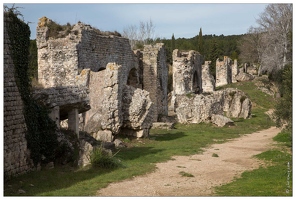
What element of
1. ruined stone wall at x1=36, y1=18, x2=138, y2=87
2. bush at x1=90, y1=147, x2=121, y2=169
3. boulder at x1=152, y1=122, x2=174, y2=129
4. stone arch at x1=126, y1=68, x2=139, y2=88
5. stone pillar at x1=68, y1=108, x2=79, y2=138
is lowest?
boulder at x1=152, y1=122, x2=174, y2=129

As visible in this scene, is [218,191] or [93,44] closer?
[218,191]

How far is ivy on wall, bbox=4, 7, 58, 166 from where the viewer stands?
10.3 meters

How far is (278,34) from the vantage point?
3741cm

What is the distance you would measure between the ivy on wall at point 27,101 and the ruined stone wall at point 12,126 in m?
0.17

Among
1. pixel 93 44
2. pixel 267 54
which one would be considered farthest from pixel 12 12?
pixel 267 54

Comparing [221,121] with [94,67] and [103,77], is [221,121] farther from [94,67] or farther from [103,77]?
[103,77]

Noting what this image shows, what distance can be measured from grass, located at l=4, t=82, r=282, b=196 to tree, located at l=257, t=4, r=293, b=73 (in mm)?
13700

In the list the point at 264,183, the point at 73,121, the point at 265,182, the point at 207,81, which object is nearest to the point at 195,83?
the point at 207,81

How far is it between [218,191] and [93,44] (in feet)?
48.5

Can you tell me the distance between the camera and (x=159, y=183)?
9.52m

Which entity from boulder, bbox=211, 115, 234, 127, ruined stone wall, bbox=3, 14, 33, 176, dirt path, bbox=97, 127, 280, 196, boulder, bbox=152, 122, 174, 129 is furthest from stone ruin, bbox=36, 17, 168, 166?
boulder, bbox=211, 115, 234, 127

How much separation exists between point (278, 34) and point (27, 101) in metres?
31.2

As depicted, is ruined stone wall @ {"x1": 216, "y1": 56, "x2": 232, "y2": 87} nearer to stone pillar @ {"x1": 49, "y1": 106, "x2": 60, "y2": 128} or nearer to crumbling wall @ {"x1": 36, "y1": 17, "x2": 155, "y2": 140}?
crumbling wall @ {"x1": 36, "y1": 17, "x2": 155, "y2": 140}

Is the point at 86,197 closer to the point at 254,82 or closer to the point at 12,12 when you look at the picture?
the point at 12,12
